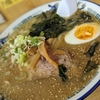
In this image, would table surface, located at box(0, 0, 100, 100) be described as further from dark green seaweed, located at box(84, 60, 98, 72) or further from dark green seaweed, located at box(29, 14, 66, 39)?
dark green seaweed, located at box(84, 60, 98, 72)

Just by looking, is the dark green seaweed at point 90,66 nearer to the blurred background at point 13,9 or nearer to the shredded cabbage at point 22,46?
the shredded cabbage at point 22,46

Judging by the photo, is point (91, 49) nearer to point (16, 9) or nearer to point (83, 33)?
point (83, 33)

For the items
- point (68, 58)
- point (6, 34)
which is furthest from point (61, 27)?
point (6, 34)

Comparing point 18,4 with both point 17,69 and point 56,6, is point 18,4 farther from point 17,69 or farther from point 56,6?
point 17,69

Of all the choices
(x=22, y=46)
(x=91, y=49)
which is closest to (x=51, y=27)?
(x=22, y=46)

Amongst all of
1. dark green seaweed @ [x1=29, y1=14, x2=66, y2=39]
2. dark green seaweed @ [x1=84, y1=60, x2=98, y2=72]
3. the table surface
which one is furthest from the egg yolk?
the table surface

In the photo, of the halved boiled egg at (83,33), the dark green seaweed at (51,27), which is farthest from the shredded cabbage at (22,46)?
the halved boiled egg at (83,33)

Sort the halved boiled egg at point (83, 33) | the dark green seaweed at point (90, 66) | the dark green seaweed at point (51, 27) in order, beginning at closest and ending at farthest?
1. the dark green seaweed at point (90, 66)
2. the halved boiled egg at point (83, 33)
3. the dark green seaweed at point (51, 27)

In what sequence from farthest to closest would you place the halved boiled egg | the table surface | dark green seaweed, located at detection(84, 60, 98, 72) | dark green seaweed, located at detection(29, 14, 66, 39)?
the table surface < dark green seaweed, located at detection(29, 14, 66, 39) < the halved boiled egg < dark green seaweed, located at detection(84, 60, 98, 72)
